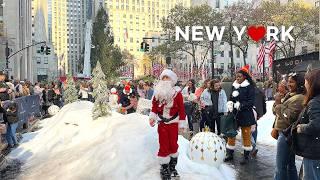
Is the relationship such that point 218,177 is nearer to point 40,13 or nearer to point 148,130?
point 148,130

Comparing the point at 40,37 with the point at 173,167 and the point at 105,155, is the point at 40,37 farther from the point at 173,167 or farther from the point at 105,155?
the point at 173,167

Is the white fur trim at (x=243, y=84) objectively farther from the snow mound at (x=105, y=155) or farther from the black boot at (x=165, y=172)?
the black boot at (x=165, y=172)

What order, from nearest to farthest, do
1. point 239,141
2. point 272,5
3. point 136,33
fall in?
point 239,141 < point 272,5 < point 136,33

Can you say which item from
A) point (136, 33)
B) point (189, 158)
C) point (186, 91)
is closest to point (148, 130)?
point (189, 158)

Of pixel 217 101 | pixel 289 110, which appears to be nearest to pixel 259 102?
pixel 217 101

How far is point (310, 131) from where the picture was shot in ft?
17.9

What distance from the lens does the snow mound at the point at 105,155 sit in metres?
8.87

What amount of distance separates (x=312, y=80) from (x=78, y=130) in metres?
9.49

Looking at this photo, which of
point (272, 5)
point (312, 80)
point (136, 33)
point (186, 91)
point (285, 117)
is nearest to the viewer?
point (312, 80)

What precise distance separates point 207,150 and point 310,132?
4.17 meters

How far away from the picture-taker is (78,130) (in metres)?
14.2

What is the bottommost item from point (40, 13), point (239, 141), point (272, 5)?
point (239, 141)

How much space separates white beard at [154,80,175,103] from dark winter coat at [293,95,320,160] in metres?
3.25

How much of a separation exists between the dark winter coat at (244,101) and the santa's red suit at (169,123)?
233 centimetres
